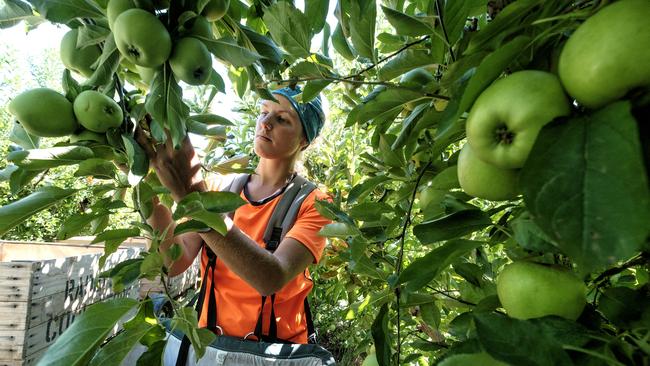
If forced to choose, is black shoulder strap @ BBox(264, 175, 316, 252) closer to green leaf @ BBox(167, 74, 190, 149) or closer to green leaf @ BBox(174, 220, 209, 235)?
green leaf @ BBox(174, 220, 209, 235)

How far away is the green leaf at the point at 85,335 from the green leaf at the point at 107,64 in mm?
453

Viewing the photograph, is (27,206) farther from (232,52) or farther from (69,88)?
(232,52)

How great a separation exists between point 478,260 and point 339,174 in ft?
5.74

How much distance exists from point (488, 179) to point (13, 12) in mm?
1038

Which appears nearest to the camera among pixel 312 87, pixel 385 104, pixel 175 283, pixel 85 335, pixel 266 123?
pixel 85 335

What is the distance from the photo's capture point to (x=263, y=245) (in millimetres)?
1851

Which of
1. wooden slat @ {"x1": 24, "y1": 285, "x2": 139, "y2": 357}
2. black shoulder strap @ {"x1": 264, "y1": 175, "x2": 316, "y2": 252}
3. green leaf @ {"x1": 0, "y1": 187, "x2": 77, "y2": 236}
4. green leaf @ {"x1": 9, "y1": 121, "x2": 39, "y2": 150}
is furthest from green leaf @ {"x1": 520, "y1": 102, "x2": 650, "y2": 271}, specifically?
wooden slat @ {"x1": 24, "y1": 285, "x2": 139, "y2": 357}

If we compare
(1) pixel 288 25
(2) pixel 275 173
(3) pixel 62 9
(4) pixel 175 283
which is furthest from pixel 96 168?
(4) pixel 175 283

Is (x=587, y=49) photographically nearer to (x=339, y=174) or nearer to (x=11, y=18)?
(x=11, y=18)

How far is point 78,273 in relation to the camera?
210cm

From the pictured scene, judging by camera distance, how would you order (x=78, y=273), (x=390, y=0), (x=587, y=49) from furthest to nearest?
(x=78, y=273) → (x=390, y=0) → (x=587, y=49)

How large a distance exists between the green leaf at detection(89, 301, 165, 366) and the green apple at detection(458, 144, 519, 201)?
676 millimetres

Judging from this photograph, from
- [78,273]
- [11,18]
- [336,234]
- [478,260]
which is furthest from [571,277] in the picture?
[78,273]

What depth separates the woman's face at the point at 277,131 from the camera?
1990 mm
